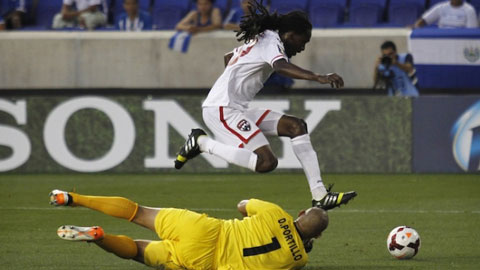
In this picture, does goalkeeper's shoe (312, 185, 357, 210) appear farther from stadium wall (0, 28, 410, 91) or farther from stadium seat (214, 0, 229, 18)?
stadium seat (214, 0, 229, 18)

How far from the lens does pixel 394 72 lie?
1560 cm

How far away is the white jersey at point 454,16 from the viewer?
52.1 feet

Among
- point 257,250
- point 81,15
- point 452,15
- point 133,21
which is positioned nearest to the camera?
point 257,250

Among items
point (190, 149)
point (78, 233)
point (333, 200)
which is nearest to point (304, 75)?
point (333, 200)

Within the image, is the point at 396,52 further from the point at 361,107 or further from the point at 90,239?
the point at 90,239

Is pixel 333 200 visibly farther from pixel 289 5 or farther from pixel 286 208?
pixel 289 5

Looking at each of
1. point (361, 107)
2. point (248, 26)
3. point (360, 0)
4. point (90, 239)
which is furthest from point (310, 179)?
point (360, 0)

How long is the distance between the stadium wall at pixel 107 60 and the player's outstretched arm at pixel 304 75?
8220mm

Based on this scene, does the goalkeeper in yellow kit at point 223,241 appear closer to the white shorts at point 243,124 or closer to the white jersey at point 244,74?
the white shorts at point 243,124

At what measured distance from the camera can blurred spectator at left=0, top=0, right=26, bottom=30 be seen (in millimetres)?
17516

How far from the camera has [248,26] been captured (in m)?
8.58

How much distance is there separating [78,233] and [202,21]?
33.0 ft

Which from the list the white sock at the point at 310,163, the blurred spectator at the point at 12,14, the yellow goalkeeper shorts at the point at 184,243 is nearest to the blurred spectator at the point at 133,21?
the blurred spectator at the point at 12,14

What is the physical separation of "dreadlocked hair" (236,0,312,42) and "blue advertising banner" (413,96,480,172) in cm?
673
